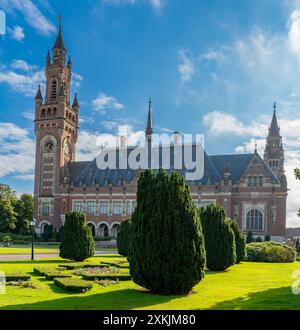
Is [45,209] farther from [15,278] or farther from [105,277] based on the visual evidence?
[15,278]

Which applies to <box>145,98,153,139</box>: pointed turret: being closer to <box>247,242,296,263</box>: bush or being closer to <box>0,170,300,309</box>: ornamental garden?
<box>247,242,296,263</box>: bush

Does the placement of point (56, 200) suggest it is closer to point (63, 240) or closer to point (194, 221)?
point (63, 240)

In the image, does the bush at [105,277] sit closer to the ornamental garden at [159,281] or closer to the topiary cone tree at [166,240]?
the ornamental garden at [159,281]

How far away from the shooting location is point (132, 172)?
74.6 metres

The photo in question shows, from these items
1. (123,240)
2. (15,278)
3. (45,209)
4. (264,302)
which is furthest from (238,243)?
(45,209)

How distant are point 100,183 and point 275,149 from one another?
1525 inches

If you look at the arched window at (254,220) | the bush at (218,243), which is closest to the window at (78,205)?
the arched window at (254,220)

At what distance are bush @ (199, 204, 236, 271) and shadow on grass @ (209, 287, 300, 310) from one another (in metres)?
9.21

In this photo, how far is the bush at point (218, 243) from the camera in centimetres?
2719

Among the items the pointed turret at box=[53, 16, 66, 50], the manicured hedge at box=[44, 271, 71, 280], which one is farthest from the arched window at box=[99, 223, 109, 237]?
the manicured hedge at box=[44, 271, 71, 280]

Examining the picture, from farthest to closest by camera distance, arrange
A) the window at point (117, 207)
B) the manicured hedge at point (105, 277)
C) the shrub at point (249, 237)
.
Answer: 1. the window at point (117, 207)
2. the shrub at point (249, 237)
3. the manicured hedge at point (105, 277)

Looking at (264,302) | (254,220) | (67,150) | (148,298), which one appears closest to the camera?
(264,302)
